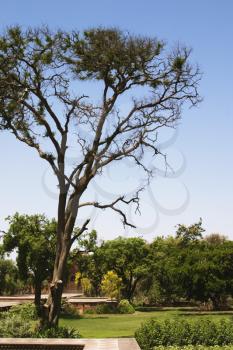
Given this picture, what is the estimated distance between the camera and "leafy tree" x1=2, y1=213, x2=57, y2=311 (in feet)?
116

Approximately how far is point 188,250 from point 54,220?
1335 centimetres

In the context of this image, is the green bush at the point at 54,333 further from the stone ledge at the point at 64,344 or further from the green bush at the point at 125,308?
the green bush at the point at 125,308

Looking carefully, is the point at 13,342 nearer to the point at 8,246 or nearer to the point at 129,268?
the point at 8,246

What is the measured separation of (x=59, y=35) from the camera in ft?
66.5

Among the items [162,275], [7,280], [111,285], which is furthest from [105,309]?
[7,280]

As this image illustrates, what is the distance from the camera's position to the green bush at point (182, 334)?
16078 mm

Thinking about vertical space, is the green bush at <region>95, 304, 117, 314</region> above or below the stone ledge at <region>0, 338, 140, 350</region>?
above

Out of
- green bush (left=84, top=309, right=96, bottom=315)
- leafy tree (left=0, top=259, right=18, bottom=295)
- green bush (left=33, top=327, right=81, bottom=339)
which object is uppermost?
leafy tree (left=0, top=259, right=18, bottom=295)

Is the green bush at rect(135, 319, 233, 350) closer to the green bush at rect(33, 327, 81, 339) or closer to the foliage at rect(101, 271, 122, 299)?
the green bush at rect(33, 327, 81, 339)

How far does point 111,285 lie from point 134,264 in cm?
413

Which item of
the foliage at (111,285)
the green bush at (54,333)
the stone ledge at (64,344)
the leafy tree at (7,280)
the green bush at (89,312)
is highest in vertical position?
the leafy tree at (7,280)

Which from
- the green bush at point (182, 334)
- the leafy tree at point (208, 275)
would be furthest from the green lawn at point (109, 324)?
the green bush at point (182, 334)

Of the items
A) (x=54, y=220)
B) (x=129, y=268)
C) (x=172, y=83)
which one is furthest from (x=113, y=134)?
(x=129, y=268)

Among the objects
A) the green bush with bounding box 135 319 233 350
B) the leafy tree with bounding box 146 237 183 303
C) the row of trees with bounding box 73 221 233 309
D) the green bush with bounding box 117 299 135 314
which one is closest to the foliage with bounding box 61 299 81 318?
the green bush with bounding box 117 299 135 314
